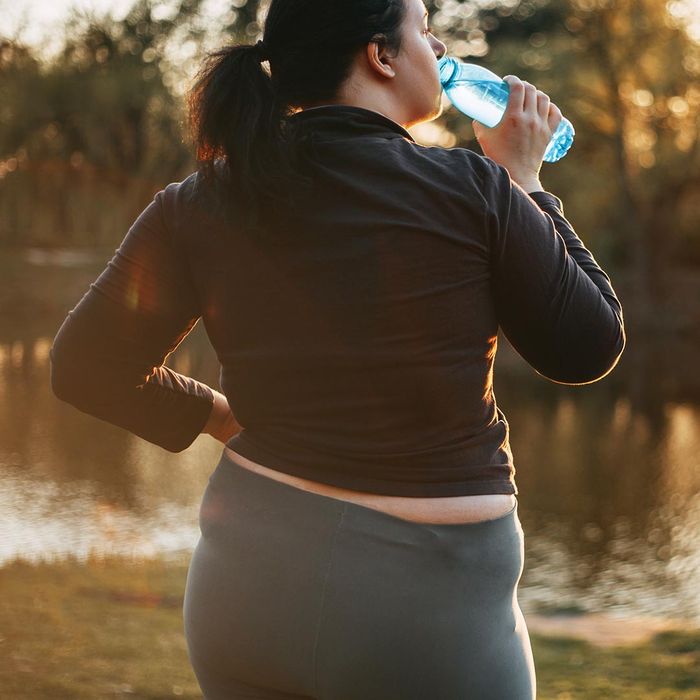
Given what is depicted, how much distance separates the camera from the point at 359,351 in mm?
1182

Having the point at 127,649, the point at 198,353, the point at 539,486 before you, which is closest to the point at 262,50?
the point at 127,649

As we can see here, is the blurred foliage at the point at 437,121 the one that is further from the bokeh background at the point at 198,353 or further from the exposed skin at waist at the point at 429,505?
the exposed skin at waist at the point at 429,505

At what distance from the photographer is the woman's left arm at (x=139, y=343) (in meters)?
1.33

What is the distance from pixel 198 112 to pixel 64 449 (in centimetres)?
1119

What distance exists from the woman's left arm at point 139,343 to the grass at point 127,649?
3059mm

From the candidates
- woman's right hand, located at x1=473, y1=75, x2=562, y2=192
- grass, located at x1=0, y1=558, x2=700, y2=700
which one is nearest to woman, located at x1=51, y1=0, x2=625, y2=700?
woman's right hand, located at x1=473, y1=75, x2=562, y2=192

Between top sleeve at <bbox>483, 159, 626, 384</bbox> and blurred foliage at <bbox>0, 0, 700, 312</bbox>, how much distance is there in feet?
80.4

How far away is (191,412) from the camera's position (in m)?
1.52

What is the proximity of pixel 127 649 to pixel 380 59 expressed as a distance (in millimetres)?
4330

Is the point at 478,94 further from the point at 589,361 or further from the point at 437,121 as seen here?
the point at 437,121

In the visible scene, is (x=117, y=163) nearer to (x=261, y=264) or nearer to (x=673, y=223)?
(x=673, y=223)

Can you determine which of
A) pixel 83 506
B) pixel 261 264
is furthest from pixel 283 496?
pixel 83 506

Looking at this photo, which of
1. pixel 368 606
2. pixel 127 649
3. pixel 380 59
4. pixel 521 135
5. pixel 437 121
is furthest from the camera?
pixel 437 121

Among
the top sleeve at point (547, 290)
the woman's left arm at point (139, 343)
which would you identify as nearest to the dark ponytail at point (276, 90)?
the woman's left arm at point (139, 343)
